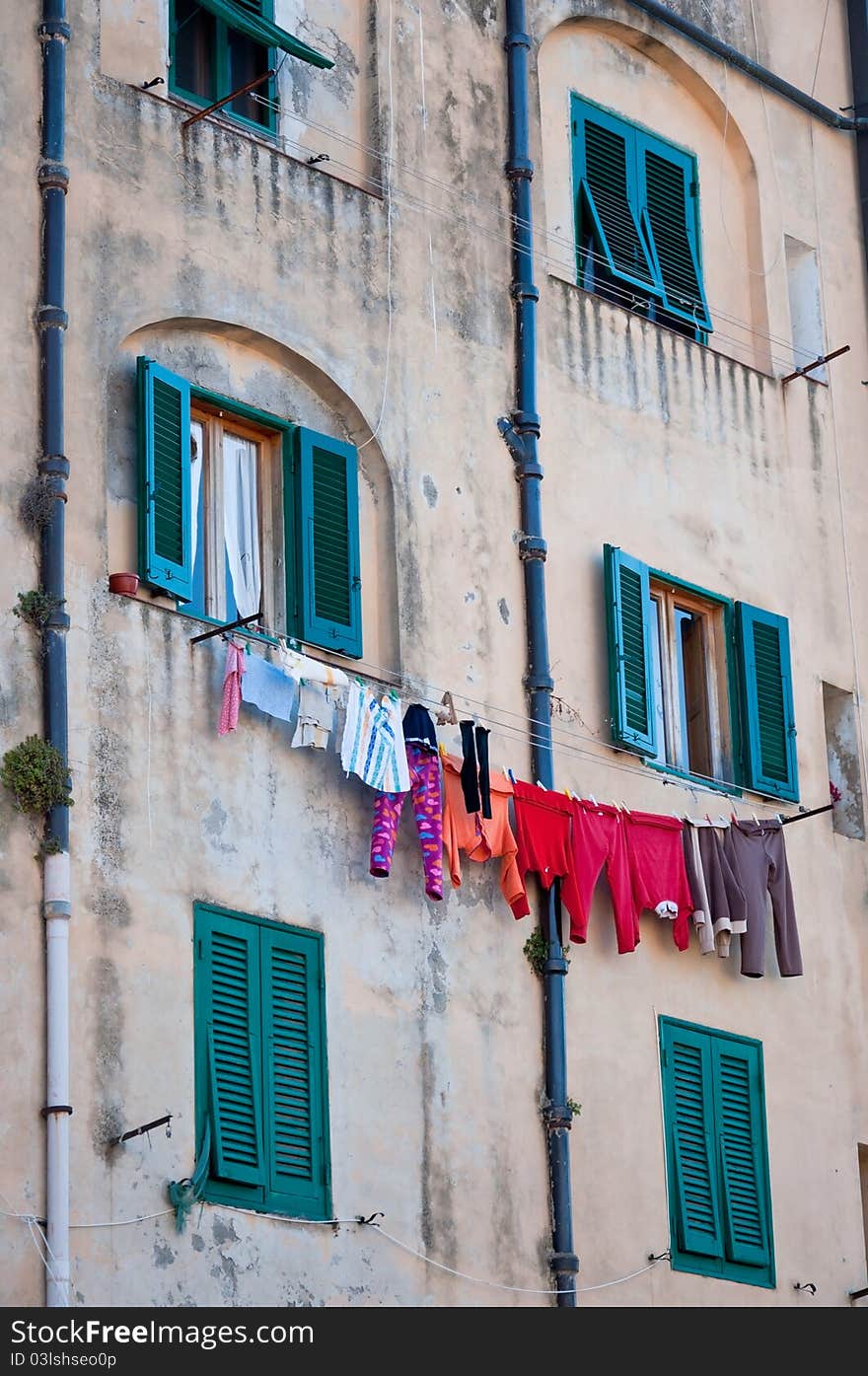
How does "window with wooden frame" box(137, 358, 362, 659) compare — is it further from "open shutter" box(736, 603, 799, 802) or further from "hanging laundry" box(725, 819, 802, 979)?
"open shutter" box(736, 603, 799, 802)

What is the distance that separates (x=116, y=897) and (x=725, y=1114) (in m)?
5.91

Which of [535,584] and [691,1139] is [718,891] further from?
[535,584]

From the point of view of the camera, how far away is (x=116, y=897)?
18891 mm

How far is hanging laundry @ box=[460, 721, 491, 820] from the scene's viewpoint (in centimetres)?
2083

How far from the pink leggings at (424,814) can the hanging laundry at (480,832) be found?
6.5 inches

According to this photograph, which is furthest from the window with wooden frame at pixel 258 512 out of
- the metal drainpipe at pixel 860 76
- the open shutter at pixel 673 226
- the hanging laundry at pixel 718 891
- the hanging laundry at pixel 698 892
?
the metal drainpipe at pixel 860 76

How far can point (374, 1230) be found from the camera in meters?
19.7

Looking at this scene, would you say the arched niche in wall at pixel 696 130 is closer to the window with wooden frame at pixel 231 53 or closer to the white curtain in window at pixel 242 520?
the window with wooden frame at pixel 231 53

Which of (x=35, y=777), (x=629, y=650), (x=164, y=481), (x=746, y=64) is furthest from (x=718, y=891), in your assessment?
(x=746, y=64)

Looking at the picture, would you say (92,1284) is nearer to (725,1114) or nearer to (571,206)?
(725,1114)

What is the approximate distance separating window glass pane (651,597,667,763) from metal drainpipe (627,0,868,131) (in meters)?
5.38

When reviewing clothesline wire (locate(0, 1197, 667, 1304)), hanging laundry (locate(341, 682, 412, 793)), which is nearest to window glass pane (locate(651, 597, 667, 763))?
hanging laundry (locate(341, 682, 412, 793))
